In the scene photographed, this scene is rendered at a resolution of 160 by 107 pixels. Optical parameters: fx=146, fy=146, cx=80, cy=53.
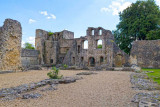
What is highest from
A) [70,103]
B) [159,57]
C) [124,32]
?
[124,32]

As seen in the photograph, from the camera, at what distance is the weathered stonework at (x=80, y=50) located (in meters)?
23.1

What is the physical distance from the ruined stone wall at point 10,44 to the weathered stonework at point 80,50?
27.1 feet

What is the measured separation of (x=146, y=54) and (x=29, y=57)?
19.0 metres

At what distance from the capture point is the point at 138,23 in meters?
25.6

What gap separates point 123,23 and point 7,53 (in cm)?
2119

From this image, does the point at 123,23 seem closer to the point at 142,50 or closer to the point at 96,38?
the point at 96,38

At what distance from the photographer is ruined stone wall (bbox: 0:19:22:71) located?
13359 mm

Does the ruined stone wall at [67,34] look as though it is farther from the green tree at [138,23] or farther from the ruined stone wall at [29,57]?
the green tree at [138,23]

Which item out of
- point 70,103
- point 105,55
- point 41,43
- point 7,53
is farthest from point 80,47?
point 70,103

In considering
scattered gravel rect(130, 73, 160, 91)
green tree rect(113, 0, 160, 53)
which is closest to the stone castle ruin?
green tree rect(113, 0, 160, 53)

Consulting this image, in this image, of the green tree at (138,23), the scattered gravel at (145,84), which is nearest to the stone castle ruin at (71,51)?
the green tree at (138,23)

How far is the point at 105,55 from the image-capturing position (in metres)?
23.7

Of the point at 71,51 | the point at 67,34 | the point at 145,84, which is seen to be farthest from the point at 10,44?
the point at 67,34

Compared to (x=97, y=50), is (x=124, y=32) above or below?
above
